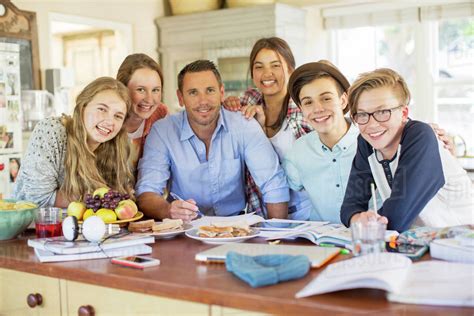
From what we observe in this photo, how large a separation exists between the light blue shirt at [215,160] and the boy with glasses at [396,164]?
1.77 ft

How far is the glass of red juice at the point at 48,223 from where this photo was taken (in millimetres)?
1691

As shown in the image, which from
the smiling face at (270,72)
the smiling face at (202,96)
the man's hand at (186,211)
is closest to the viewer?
the man's hand at (186,211)

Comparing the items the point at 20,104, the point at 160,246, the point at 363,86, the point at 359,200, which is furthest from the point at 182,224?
the point at 20,104

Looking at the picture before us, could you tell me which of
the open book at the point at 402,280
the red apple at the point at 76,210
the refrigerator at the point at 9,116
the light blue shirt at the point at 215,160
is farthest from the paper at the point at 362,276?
the refrigerator at the point at 9,116

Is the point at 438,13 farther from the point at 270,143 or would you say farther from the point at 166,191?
the point at 166,191

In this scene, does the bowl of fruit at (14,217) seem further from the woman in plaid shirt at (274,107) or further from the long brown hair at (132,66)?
the woman in plaid shirt at (274,107)

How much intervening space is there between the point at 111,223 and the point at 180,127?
0.73 meters

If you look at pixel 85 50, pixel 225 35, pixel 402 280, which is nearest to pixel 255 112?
pixel 402 280

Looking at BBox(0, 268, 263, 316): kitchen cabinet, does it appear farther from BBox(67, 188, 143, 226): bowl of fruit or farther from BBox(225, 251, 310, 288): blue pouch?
BBox(67, 188, 143, 226): bowl of fruit

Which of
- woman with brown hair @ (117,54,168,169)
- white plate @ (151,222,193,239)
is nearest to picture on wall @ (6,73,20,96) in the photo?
woman with brown hair @ (117,54,168,169)

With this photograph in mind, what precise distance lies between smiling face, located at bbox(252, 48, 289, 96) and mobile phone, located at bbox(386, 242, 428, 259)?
1197 millimetres

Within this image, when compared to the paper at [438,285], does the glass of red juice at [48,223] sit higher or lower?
higher

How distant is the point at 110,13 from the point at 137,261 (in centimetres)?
363

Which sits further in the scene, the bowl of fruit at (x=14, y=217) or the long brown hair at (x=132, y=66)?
the long brown hair at (x=132, y=66)
